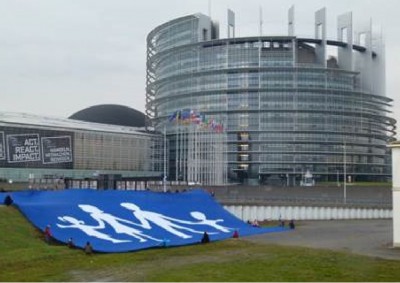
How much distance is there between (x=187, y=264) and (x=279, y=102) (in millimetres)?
127183

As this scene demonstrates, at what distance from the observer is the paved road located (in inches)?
1401

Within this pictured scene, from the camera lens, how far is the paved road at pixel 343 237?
117ft

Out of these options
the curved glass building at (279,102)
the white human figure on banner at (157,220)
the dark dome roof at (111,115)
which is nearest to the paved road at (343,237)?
the white human figure on banner at (157,220)

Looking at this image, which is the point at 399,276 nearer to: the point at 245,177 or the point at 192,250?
the point at 192,250

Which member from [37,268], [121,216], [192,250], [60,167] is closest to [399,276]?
[192,250]

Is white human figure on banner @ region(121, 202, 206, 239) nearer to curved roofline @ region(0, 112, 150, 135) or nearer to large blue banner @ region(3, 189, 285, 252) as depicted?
large blue banner @ region(3, 189, 285, 252)

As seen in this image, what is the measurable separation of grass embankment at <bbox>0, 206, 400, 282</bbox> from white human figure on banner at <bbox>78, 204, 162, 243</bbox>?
3.87 metres

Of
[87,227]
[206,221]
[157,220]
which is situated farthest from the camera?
[206,221]

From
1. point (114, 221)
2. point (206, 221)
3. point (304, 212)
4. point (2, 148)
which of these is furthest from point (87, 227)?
point (2, 148)

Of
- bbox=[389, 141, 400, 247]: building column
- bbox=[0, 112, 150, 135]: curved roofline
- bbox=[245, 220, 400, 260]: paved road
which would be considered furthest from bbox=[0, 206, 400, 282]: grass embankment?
bbox=[0, 112, 150, 135]: curved roofline

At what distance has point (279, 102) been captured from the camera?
15150 cm

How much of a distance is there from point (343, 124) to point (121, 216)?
122 meters

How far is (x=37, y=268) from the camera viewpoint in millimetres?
26750

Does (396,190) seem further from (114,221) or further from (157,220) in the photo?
(114,221)
